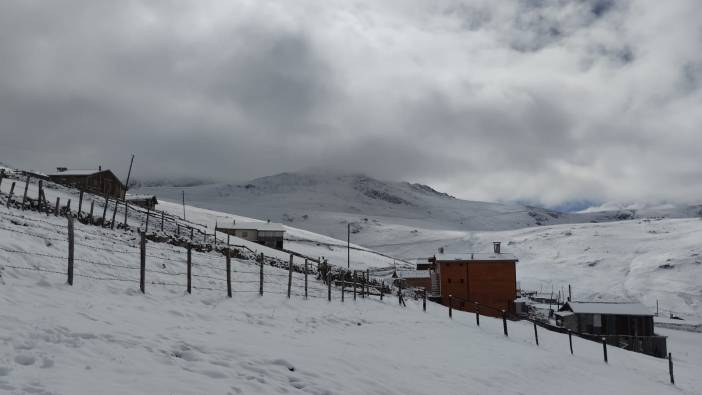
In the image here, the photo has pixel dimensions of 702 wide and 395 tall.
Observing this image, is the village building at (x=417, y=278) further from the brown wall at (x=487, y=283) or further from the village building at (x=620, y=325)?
the village building at (x=620, y=325)

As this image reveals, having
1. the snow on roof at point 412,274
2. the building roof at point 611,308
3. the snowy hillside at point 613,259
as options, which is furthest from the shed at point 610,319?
the snowy hillside at point 613,259

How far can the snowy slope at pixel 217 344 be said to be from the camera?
9.04 m

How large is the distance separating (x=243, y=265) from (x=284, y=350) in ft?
61.2

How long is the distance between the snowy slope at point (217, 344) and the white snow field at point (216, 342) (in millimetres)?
49

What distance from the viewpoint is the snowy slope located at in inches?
356

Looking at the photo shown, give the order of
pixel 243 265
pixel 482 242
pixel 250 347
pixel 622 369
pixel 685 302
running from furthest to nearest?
pixel 482 242 → pixel 685 302 → pixel 243 265 → pixel 622 369 → pixel 250 347

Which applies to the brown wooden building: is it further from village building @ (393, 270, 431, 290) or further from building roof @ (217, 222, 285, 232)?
building roof @ (217, 222, 285, 232)

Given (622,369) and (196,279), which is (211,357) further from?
(622,369)

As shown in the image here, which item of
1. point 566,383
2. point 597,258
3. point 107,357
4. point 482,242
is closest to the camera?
point 107,357

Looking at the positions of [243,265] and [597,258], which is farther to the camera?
[597,258]

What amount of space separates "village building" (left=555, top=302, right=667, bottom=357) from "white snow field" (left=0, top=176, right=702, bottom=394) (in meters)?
37.2

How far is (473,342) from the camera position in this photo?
2295cm

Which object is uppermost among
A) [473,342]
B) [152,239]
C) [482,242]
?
[482,242]

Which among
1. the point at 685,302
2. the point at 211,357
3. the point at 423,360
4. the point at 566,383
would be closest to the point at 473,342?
the point at 566,383
